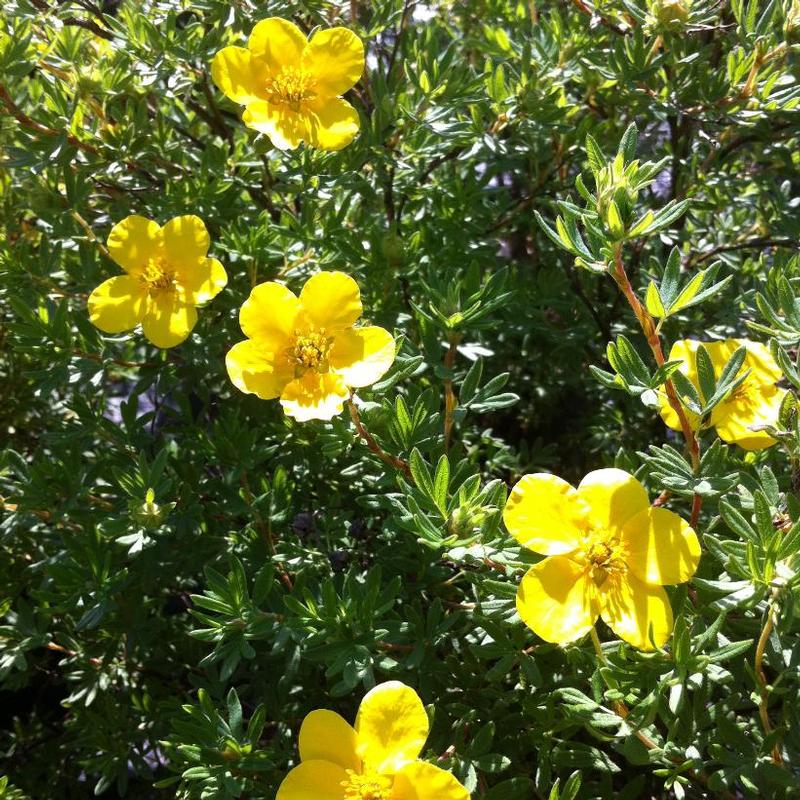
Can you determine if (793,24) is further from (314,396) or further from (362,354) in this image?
(314,396)

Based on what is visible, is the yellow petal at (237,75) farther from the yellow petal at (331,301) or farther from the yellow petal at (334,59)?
the yellow petal at (331,301)

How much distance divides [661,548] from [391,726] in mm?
530

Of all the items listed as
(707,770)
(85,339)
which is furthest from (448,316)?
(707,770)

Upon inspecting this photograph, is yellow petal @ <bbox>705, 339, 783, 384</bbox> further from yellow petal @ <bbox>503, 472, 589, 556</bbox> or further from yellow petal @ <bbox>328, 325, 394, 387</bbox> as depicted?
yellow petal @ <bbox>328, 325, 394, 387</bbox>

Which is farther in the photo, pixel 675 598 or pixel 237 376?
pixel 237 376

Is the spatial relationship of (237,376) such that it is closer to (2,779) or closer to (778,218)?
(2,779)

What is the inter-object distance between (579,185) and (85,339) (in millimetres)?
1205

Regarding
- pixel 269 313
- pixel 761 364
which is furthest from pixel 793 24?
pixel 269 313

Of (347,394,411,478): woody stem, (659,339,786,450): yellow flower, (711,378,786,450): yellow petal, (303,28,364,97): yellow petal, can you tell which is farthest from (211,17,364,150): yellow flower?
(711,378,786,450): yellow petal

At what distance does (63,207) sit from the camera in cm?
207

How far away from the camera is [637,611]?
136cm

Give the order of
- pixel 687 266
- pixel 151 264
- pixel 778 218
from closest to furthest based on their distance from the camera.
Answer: pixel 151 264 → pixel 778 218 → pixel 687 266

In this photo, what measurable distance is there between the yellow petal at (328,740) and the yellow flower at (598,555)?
355 millimetres

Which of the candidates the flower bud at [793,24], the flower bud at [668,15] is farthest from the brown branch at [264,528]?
the flower bud at [793,24]
